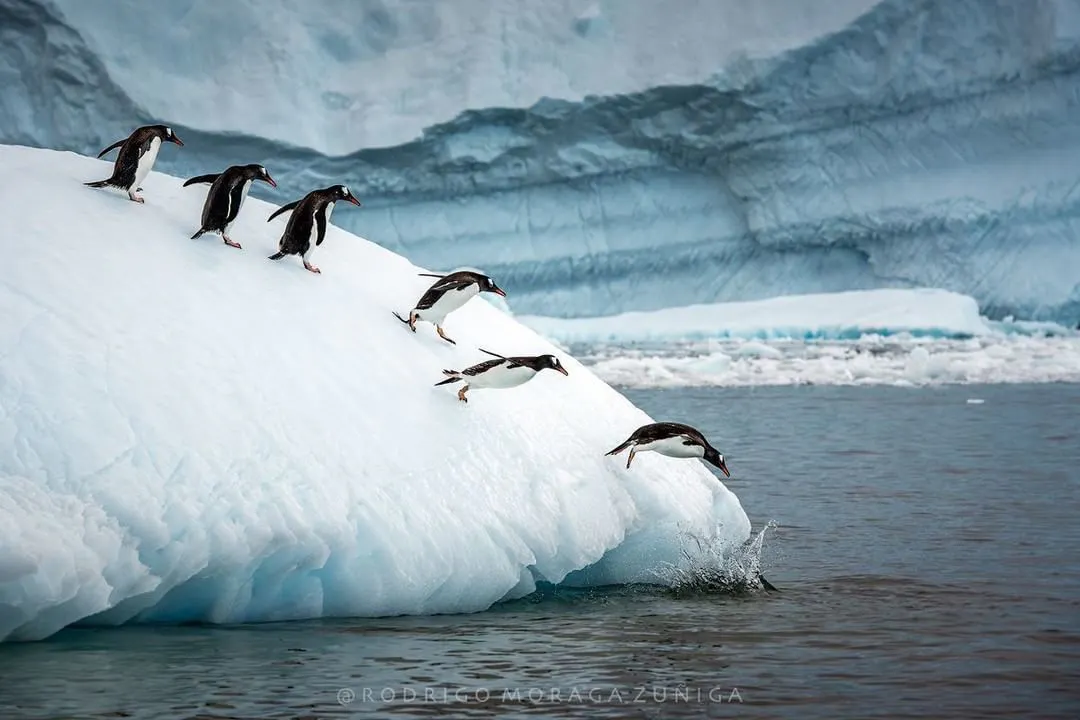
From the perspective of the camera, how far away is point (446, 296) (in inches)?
180

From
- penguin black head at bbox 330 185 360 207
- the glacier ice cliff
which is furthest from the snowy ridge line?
penguin black head at bbox 330 185 360 207

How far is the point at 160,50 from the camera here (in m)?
24.9

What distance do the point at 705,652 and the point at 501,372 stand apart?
1.22 m

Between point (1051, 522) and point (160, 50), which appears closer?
point (1051, 522)

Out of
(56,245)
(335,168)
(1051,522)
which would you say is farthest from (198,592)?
(335,168)

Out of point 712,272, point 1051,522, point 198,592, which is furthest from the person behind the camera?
point 712,272

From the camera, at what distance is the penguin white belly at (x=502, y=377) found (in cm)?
438

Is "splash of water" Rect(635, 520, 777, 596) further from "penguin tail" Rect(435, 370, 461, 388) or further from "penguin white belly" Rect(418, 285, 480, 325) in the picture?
"penguin white belly" Rect(418, 285, 480, 325)

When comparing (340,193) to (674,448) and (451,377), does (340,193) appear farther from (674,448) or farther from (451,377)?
(674,448)

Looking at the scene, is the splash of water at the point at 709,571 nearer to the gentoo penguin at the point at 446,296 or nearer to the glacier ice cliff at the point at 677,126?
the gentoo penguin at the point at 446,296

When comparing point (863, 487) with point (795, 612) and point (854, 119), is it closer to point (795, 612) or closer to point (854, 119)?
point (795, 612)

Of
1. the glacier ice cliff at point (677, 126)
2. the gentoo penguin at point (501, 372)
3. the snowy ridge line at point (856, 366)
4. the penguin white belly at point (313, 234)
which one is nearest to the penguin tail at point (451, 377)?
the gentoo penguin at point (501, 372)

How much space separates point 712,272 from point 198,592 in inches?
932

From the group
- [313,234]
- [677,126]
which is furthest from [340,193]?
[677,126]
